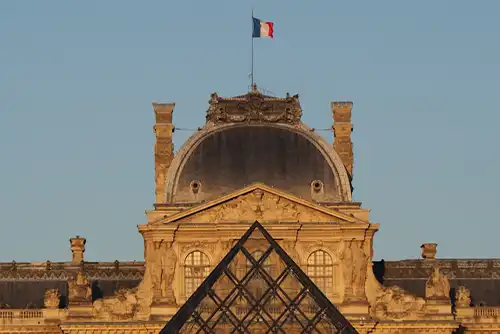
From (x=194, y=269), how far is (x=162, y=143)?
694 centimetres

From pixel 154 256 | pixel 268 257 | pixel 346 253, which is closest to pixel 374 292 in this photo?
pixel 346 253

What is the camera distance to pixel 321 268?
114m

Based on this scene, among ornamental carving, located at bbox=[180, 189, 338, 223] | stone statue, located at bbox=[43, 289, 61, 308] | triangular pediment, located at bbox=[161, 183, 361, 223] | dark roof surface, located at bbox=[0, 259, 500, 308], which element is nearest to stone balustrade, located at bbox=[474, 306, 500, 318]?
dark roof surface, located at bbox=[0, 259, 500, 308]

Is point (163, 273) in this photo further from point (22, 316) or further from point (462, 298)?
point (462, 298)

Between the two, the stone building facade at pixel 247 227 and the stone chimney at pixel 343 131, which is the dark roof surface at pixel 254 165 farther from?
the stone chimney at pixel 343 131

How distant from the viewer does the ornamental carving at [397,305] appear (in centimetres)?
11300

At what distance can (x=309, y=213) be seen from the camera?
372ft

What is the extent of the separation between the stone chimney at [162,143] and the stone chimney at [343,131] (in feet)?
24.1

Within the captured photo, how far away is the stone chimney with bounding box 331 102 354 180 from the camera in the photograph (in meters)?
118

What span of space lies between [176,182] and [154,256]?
3.69 metres

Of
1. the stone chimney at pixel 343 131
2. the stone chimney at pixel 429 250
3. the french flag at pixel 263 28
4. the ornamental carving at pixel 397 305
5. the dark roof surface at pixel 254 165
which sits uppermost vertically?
the french flag at pixel 263 28

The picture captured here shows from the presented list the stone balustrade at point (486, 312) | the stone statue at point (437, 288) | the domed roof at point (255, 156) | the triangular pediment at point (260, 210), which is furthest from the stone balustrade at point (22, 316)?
the stone balustrade at point (486, 312)

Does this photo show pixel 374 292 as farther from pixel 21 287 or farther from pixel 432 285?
pixel 21 287

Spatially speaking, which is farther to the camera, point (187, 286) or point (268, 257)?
point (187, 286)
